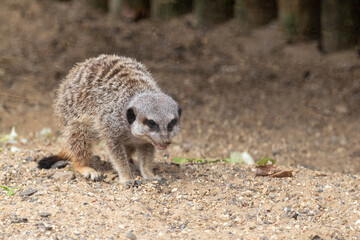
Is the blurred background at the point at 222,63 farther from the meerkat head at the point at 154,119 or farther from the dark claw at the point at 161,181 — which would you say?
the meerkat head at the point at 154,119

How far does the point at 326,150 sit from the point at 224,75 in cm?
191

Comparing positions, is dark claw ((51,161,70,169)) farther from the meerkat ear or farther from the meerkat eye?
the meerkat eye

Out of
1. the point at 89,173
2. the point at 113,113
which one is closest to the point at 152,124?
the point at 113,113

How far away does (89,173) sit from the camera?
403cm

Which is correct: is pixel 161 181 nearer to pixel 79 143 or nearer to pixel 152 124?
pixel 152 124

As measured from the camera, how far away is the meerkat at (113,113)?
12.3ft

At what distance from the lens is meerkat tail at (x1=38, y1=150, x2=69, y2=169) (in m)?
4.12

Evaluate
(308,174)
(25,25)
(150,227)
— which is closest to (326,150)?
(308,174)

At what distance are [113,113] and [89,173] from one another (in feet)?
1.61

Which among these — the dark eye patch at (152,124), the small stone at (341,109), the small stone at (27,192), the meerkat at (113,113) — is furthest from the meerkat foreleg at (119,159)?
the small stone at (341,109)

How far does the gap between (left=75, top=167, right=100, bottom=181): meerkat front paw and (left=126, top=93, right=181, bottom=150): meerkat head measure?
48 cm

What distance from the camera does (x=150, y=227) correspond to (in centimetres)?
323

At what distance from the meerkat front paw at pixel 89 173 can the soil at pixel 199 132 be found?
75 millimetres

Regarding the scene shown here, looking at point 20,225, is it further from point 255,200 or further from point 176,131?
point 255,200
